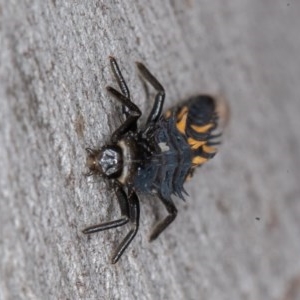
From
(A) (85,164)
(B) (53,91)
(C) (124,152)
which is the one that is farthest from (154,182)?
(B) (53,91)

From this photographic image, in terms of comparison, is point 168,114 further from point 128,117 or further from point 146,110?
point 128,117

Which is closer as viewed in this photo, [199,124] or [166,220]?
[166,220]

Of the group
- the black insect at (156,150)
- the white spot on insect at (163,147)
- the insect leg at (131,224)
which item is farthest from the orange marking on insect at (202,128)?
the insect leg at (131,224)

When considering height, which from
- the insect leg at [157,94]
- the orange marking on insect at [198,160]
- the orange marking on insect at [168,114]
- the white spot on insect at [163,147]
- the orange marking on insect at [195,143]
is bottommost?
the orange marking on insect at [198,160]

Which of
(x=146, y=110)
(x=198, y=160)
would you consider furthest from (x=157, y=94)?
(x=198, y=160)

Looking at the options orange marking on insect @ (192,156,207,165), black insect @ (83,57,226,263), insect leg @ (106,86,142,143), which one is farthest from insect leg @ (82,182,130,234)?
orange marking on insect @ (192,156,207,165)

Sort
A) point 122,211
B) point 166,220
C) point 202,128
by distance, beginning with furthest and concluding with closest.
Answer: point 202,128 → point 166,220 → point 122,211

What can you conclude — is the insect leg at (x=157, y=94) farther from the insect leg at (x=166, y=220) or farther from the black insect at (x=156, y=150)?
the insect leg at (x=166, y=220)
